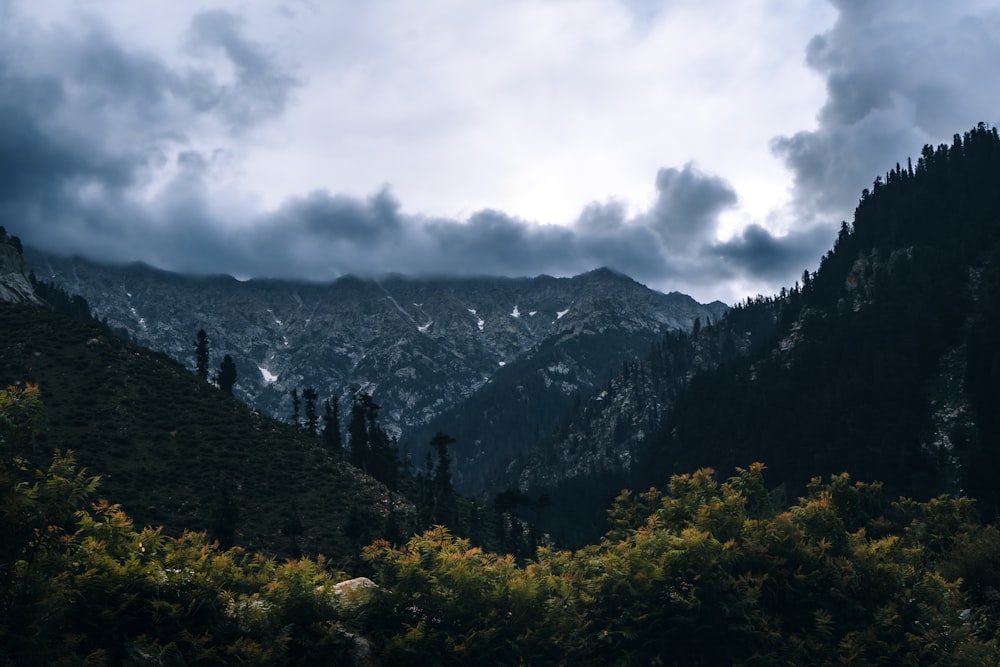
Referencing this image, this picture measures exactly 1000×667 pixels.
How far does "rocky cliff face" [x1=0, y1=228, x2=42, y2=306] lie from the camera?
140500 mm

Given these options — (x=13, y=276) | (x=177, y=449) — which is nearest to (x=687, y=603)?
(x=177, y=449)

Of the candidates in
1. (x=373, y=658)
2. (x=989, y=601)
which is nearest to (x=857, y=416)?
(x=989, y=601)

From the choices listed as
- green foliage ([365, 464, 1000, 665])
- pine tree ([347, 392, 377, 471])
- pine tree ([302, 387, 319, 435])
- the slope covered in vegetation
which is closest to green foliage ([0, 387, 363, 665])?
the slope covered in vegetation

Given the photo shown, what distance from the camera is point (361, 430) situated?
426 feet

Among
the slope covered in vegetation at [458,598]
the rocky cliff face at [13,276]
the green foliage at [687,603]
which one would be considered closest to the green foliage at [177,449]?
the rocky cliff face at [13,276]

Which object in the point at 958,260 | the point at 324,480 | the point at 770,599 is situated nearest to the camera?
the point at 770,599

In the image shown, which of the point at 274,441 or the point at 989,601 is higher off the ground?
the point at 274,441

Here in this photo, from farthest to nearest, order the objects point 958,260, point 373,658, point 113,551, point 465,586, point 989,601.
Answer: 1. point 958,260
2. point 989,601
3. point 465,586
4. point 373,658
5. point 113,551

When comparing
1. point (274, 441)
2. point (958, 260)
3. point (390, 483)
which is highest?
point (958, 260)

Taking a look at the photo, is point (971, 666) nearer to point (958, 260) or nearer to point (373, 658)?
point (373, 658)

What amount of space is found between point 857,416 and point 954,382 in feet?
68.9

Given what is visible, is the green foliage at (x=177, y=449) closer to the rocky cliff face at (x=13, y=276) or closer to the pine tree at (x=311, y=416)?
the pine tree at (x=311, y=416)

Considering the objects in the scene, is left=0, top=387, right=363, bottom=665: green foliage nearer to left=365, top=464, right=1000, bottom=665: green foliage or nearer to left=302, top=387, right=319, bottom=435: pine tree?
left=365, top=464, right=1000, bottom=665: green foliage

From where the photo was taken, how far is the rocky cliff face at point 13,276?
14050 cm
